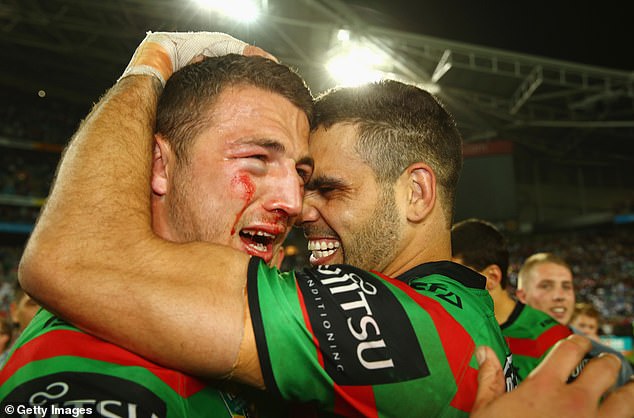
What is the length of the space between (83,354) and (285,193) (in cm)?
77

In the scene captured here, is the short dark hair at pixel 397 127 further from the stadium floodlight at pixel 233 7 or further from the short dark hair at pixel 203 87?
the stadium floodlight at pixel 233 7

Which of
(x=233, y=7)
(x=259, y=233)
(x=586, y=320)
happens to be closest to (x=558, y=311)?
(x=586, y=320)

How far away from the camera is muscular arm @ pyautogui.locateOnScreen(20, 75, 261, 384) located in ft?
3.98

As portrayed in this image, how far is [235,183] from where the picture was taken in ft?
5.44

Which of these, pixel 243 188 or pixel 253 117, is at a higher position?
pixel 253 117

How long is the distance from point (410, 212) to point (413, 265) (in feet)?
0.64

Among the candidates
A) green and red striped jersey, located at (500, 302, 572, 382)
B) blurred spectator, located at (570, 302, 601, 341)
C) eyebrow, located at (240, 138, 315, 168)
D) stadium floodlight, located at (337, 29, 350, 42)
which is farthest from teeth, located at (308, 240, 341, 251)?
stadium floodlight, located at (337, 29, 350, 42)

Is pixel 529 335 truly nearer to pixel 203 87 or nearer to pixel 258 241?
pixel 258 241

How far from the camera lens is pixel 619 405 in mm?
1398

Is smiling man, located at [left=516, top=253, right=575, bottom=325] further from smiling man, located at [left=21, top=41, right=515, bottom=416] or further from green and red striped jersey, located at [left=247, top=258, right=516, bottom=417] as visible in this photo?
green and red striped jersey, located at [left=247, top=258, right=516, bottom=417]

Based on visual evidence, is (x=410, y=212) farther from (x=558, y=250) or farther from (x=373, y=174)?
(x=558, y=250)

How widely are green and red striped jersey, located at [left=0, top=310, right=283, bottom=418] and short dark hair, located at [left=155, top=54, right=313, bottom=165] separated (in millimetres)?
643

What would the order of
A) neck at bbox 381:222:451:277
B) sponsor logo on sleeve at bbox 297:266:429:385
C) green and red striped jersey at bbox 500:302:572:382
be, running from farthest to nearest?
green and red striped jersey at bbox 500:302:572:382 < neck at bbox 381:222:451:277 < sponsor logo on sleeve at bbox 297:266:429:385

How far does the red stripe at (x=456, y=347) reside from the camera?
1350mm
